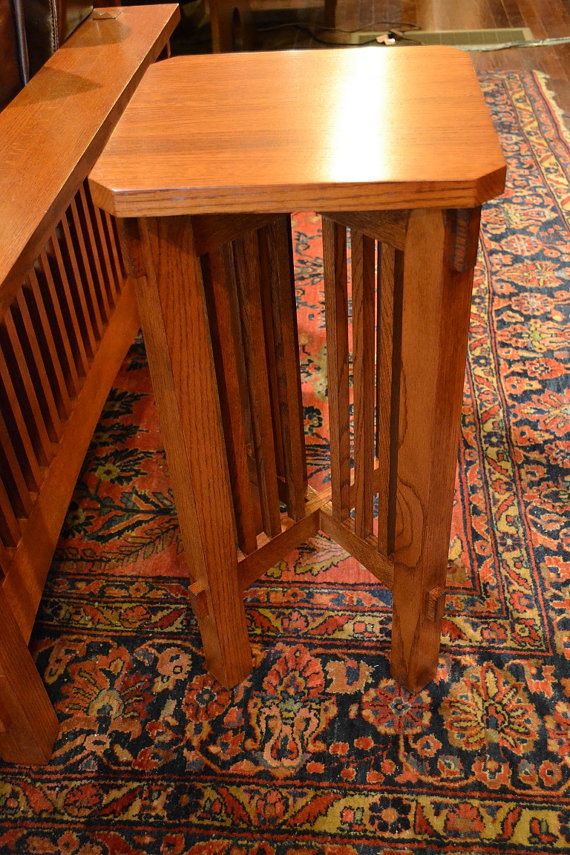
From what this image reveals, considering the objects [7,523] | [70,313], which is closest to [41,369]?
[70,313]

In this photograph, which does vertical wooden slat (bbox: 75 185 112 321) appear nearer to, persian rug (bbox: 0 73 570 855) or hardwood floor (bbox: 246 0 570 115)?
persian rug (bbox: 0 73 570 855)

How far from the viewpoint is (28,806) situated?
4.09ft

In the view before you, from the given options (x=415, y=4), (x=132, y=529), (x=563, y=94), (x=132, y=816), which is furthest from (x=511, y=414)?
(x=415, y=4)

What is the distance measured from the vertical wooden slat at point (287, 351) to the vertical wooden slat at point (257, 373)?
0.05 meters

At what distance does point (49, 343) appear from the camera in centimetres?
153

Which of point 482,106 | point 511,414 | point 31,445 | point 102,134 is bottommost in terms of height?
point 511,414

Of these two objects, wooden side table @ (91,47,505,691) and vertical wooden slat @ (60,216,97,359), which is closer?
wooden side table @ (91,47,505,691)

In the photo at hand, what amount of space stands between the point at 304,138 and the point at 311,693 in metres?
0.91

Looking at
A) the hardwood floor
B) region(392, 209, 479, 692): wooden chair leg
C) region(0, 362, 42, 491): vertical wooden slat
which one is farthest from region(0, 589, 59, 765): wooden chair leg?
the hardwood floor

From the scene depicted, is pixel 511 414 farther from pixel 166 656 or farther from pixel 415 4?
pixel 415 4

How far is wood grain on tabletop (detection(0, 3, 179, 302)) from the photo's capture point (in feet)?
3.94

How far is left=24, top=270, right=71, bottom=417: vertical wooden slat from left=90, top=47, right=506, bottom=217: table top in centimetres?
50

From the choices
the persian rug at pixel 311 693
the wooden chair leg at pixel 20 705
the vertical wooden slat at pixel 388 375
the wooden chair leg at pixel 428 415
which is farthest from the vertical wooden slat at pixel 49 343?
the wooden chair leg at pixel 428 415

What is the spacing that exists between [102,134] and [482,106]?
30.5 inches
